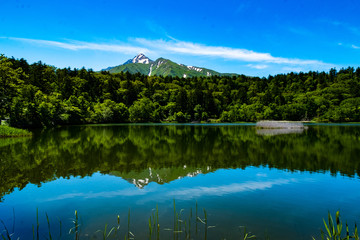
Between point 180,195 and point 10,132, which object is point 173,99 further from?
point 180,195

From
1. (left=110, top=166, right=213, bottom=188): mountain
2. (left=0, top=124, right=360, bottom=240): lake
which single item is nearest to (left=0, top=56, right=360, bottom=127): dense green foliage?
(left=0, top=124, right=360, bottom=240): lake

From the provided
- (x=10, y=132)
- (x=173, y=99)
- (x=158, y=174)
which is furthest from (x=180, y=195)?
(x=173, y=99)

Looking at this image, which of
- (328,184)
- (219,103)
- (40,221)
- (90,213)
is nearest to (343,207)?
(328,184)

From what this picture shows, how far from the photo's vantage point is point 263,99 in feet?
488

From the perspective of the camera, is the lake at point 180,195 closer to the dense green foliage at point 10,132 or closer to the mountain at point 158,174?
the mountain at point 158,174

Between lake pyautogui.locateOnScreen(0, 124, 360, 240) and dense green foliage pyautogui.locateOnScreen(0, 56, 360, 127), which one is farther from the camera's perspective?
→ dense green foliage pyautogui.locateOnScreen(0, 56, 360, 127)

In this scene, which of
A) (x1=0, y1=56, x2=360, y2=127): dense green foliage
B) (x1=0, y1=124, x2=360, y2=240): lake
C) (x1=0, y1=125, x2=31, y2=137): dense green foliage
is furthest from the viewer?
(x1=0, y1=56, x2=360, y2=127): dense green foliage

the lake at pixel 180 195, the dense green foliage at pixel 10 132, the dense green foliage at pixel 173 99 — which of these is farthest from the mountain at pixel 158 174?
the dense green foliage at pixel 173 99

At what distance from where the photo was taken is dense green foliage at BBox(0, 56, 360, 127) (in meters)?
112

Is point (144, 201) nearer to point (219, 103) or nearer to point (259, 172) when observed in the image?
point (259, 172)

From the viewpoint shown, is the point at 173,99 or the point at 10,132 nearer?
the point at 10,132

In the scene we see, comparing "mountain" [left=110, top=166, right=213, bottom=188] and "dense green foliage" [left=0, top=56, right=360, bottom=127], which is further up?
"dense green foliage" [left=0, top=56, right=360, bottom=127]

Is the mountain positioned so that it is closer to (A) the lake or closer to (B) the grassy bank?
(A) the lake

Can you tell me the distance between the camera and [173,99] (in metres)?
154
